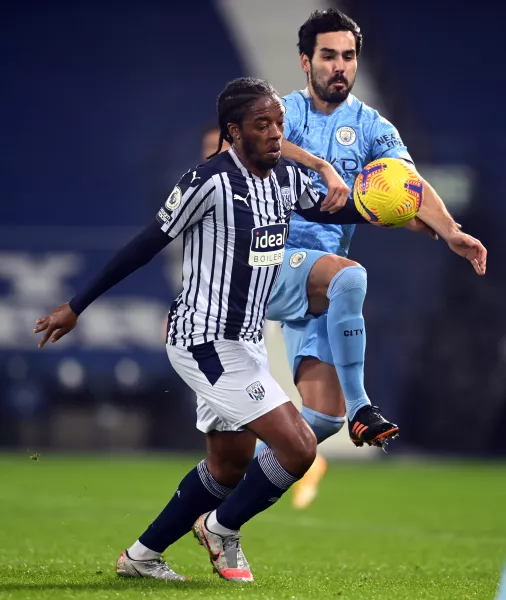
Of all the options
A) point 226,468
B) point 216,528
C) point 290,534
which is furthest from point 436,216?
point 290,534

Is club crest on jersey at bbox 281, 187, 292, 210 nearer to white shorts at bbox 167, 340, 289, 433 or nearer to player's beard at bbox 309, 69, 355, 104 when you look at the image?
white shorts at bbox 167, 340, 289, 433

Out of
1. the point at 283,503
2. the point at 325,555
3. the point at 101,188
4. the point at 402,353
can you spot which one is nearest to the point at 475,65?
the point at 402,353

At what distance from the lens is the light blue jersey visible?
509 cm

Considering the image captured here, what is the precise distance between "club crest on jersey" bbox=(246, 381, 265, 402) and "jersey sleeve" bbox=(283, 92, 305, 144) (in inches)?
52.3

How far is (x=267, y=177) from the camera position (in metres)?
4.39

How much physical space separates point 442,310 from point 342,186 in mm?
8714

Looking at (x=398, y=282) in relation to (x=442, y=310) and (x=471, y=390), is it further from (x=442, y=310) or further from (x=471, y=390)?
(x=471, y=390)

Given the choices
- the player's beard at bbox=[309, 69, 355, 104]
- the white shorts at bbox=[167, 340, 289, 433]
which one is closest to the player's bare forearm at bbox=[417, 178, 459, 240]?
the player's beard at bbox=[309, 69, 355, 104]

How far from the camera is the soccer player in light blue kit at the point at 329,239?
15.6 feet

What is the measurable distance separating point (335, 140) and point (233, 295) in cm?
115

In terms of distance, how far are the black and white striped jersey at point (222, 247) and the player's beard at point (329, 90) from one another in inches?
33.9

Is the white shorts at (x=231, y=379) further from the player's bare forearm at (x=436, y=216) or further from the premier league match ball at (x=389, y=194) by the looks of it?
the player's bare forearm at (x=436, y=216)

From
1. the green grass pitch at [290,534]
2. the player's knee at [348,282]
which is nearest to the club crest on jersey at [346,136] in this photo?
the player's knee at [348,282]

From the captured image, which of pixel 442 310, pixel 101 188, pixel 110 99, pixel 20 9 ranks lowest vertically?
pixel 442 310
